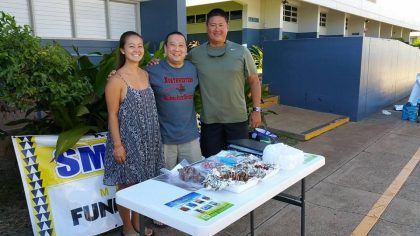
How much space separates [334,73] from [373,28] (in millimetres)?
24926

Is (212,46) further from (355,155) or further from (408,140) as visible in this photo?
(408,140)

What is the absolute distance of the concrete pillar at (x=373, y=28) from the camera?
1148 inches

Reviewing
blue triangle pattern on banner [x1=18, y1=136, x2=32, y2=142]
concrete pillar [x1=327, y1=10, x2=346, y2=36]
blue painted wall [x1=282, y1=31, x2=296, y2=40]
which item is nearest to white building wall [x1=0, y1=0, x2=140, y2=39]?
blue triangle pattern on banner [x1=18, y1=136, x2=32, y2=142]

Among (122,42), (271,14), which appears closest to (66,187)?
(122,42)

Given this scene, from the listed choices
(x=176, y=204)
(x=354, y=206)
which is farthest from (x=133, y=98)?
(x=354, y=206)

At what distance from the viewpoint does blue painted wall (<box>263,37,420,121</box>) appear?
8320 millimetres

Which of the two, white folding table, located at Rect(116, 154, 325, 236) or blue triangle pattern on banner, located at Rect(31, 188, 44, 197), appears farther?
blue triangle pattern on banner, located at Rect(31, 188, 44, 197)

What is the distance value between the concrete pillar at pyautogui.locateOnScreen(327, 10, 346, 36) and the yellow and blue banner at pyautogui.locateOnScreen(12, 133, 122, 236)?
74.5 ft

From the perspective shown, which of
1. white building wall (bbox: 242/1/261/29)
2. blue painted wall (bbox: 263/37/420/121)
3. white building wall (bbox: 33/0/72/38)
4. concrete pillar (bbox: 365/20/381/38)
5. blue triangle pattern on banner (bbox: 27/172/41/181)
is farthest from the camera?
concrete pillar (bbox: 365/20/381/38)

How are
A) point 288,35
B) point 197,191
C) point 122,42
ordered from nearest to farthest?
point 197,191, point 122,42, point 288,35

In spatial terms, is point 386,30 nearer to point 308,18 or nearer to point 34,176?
point 308,18

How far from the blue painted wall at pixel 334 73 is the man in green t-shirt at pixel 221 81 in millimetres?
5732

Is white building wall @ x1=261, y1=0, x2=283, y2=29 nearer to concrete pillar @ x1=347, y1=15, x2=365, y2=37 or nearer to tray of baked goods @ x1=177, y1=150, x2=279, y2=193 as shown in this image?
concrete pillar @ x1=347, y1=15, x2=365, y2=37

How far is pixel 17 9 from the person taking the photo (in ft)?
25.0
